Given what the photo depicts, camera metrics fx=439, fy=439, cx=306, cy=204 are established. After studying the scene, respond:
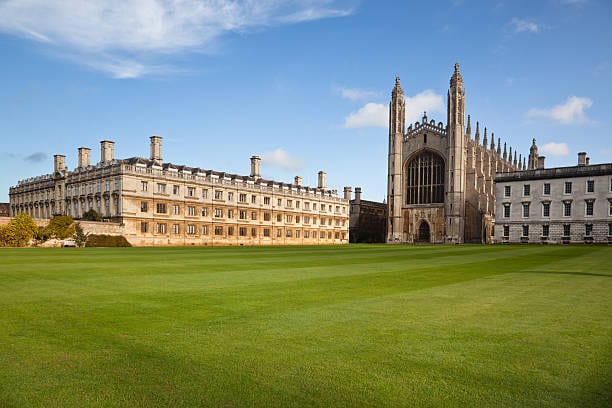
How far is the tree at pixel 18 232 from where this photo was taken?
40500 millimetres

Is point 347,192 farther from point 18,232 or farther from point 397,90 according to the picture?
point 18,232

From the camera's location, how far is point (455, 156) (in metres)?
74.3

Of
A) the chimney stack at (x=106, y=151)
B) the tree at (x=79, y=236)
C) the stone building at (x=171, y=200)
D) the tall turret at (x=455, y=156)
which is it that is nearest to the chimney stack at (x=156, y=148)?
the stone building at (x=171, y=200)

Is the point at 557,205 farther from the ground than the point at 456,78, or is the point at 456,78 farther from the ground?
the point at 456,78

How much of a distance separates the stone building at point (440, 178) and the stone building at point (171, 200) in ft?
56.1

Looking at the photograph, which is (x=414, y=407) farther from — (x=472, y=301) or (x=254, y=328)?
(x=472, y=301)

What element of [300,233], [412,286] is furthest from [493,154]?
[412,286]

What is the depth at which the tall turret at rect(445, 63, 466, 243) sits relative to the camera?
73625mm

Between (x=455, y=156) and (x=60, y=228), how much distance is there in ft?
195

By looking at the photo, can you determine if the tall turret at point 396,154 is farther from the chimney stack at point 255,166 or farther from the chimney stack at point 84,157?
the chimney stack at point 84,157

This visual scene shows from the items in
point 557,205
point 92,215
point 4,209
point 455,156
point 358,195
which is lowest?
point 92,215

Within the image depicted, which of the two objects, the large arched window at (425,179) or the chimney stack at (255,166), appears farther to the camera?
the large arched window at (425,179)

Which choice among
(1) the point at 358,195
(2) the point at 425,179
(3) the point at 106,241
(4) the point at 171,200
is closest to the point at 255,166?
(4) the point at 171,200

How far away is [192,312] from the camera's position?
8.01 m
